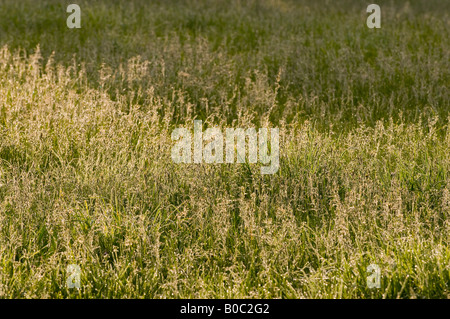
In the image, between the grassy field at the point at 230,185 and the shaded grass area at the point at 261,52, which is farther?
the shaded grass area at the point at 261,52

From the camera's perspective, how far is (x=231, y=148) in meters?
4.56

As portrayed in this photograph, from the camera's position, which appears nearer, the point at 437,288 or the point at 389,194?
the point at 437,288

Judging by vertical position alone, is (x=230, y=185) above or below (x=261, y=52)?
below

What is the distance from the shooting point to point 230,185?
408 cm

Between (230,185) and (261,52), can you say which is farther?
(261,52)

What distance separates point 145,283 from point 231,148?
177 cm

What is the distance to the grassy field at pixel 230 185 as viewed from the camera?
311cm

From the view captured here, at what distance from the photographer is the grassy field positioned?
3111 mm

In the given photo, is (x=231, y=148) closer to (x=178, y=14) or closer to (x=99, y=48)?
(x=99, y=48)

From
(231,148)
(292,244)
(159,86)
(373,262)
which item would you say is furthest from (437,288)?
(159,86)

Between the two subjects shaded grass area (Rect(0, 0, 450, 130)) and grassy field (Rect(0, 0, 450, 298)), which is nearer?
grassy field (Rect(0, 0, 450, 298))

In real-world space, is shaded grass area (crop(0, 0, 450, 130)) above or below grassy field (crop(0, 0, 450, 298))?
above

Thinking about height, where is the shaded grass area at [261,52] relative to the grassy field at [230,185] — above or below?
above
